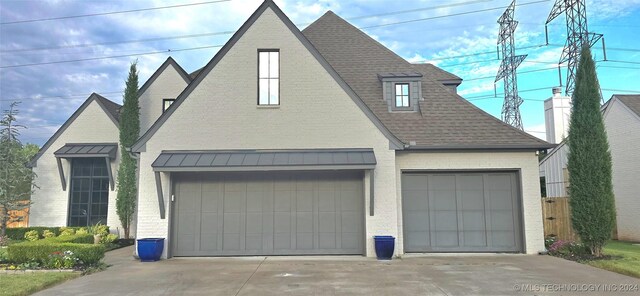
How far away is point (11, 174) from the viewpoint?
671 inches

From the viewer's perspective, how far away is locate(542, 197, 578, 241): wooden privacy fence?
1518 centimetres

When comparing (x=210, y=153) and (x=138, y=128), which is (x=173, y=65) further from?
(x=210, y=153)

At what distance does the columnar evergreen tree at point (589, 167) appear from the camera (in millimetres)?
11172

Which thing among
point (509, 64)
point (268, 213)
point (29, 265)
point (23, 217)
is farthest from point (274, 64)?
point (509, 64)

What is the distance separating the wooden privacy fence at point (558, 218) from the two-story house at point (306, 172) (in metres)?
3.76

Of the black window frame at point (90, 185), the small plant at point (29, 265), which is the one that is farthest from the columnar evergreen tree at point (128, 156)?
the small plant at point (29, 265)

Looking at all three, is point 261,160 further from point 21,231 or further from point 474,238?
point 21,231

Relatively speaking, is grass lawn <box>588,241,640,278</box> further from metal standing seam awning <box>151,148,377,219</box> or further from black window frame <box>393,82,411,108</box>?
black window frame <box>393,82,411,108</box>

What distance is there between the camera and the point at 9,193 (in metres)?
17.0

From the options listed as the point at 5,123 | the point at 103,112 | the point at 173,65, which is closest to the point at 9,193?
the point at 5,123

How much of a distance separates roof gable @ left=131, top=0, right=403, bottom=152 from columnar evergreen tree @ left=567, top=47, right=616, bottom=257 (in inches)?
201

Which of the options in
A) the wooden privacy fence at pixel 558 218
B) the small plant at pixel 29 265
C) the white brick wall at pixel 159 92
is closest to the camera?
the small plant at pixel 29 265

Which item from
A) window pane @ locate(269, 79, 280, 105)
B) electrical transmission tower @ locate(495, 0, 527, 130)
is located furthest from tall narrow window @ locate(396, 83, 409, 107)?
electrical transmission tower @ locate(495, 0, 527, 130)

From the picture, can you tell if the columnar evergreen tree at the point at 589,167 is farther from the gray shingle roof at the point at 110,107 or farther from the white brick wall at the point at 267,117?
the gray shingle roof at the point at 110,107
